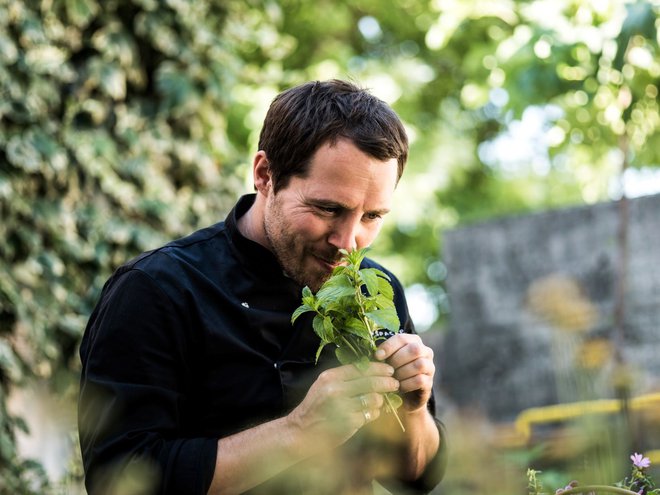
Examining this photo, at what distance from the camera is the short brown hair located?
2.45 metres

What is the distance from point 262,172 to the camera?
8.61 ft

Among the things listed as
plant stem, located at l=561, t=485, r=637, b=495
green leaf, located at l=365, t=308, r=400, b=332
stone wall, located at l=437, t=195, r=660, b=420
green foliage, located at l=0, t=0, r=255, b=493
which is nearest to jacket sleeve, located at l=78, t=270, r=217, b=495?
green leaf, located at l=365, t=308, r=400, b=332

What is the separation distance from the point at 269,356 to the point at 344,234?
14.8 inches

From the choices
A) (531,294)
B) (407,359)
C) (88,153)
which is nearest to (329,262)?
(407,359)

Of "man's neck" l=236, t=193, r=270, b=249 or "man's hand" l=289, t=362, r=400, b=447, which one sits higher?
"man's neck" l=236, t=193, r=270, b=249

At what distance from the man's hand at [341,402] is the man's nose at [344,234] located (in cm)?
39

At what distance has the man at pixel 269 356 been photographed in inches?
84.9

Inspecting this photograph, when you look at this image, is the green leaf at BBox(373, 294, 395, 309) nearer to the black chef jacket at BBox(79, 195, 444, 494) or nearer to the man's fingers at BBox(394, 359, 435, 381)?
the man's fingers at BBox(394, 359, 435, 381)

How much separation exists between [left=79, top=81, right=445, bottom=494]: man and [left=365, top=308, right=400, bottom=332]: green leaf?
0.17 ft

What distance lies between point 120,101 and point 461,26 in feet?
10.0

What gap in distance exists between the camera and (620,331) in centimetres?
512

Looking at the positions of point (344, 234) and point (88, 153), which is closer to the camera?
point (344, 234)

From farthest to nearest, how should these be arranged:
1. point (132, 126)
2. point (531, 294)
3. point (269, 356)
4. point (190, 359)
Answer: point (531, 294)
point (132, 126)
point (269, 356)
point (190, 359)

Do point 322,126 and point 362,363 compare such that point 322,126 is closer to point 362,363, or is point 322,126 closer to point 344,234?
point 344,234
